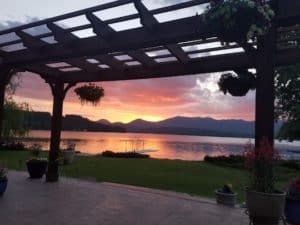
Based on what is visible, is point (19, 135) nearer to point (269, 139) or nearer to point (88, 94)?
point (88, 94)

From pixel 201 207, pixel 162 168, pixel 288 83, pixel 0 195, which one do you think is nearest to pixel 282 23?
pixel 201 207

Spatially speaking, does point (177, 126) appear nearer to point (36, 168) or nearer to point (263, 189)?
point (36, 168)

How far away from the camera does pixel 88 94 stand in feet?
23.6

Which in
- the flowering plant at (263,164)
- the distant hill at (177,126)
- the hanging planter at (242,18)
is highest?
the distant hill at (177,126)

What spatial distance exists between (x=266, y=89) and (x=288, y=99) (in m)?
11.3

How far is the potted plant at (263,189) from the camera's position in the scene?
324cm

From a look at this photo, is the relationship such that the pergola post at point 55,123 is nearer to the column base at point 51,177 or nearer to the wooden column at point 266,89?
the column base at point 51,177

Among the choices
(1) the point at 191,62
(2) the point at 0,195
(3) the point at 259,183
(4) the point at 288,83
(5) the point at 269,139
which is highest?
(4) the point at 288,83

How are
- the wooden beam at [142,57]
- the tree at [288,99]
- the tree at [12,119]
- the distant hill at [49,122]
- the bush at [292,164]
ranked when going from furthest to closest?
1. the distant hill at [49,122]
2. the tree at [12,119]
3. the bush at [292,164]
4. the tree at [288,99]
5. the wooden beam at [142,57]

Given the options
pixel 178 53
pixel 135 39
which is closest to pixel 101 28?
pixel 135 39

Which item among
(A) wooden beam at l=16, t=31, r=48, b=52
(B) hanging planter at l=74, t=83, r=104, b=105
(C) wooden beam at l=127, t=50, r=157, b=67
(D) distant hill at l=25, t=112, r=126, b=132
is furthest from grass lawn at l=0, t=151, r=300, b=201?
(D) distant hill at l=25, t=112, r=126, b=132

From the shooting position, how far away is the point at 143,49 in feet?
18.0

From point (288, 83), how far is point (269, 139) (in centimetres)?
1103

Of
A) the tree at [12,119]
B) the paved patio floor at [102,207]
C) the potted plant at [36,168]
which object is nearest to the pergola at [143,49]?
the potted plant at [36,168]
